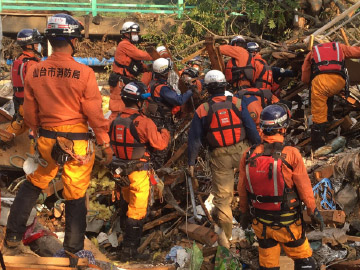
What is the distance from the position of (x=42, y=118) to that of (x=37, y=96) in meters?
0.23

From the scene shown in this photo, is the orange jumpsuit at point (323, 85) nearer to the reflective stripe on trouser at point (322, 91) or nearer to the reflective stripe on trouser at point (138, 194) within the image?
the reflective stripe on trouser at point (322, 91)

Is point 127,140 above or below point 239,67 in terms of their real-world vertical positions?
below

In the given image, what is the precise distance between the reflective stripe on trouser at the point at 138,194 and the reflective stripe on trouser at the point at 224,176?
0.98 meters

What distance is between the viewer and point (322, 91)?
25.2ft

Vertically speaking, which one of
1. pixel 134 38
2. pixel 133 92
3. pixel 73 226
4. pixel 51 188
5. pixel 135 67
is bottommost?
pixel 51 188

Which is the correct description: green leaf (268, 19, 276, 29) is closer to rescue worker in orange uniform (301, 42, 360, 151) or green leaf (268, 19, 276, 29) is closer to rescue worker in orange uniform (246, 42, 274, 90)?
rescue worker in orange uniform (246, 42, 274, 90)

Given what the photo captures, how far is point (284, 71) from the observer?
8.77m

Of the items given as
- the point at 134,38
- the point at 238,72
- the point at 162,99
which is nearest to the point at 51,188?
the point at 162,99

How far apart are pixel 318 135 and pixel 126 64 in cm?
403

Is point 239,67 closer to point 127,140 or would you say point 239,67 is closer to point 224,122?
point 224,122

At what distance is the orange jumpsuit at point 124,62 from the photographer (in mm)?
9062

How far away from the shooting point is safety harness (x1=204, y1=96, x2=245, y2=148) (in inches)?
243

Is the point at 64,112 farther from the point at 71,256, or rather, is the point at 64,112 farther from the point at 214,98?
the point at 214,98

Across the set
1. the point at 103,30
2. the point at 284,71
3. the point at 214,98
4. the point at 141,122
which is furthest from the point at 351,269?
the point at 103,30
